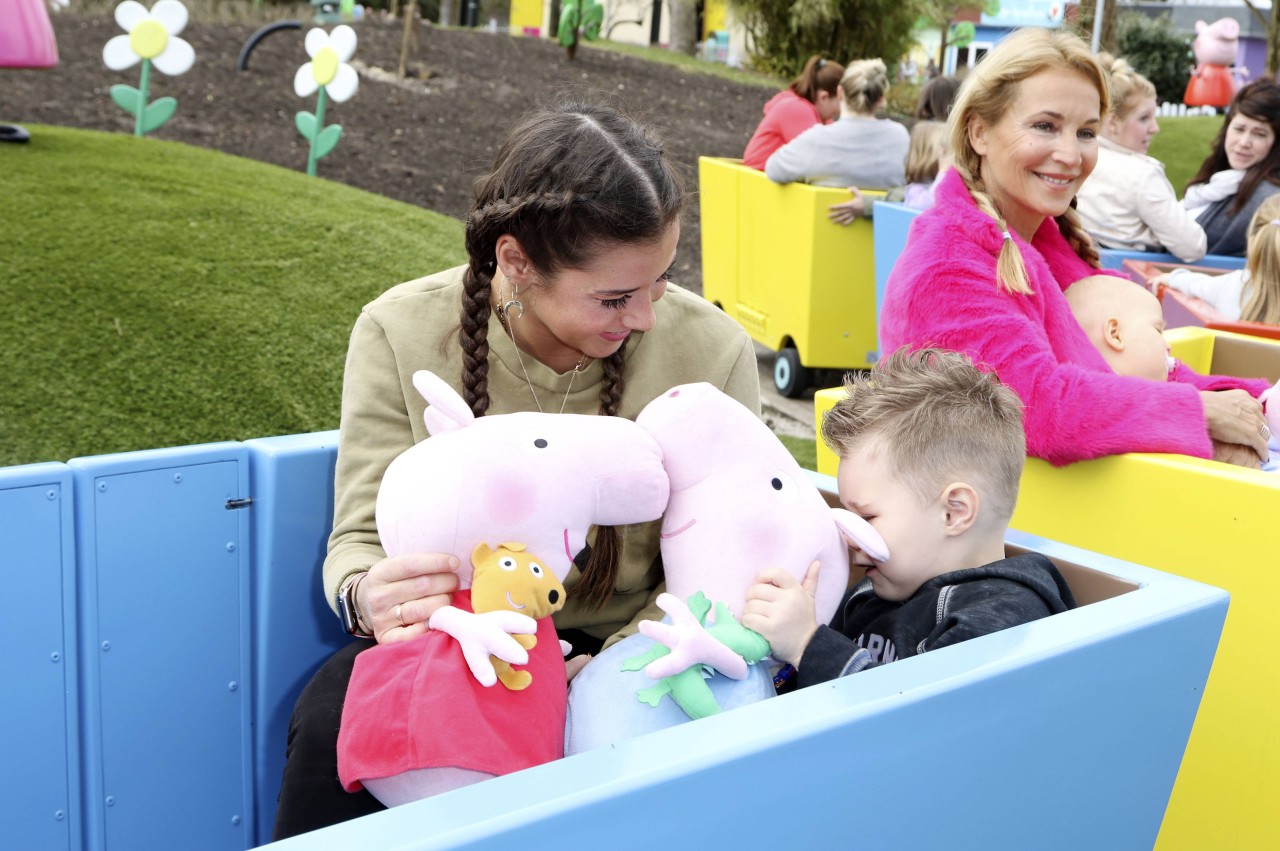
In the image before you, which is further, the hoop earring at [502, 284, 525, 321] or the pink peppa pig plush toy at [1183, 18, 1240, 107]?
the pink peppa pig plush toy at [1183, 18, 1240, 107]

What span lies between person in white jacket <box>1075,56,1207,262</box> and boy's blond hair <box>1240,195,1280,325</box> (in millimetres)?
870

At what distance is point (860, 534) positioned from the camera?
1.45m

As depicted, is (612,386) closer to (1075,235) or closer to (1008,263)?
(1008,263)

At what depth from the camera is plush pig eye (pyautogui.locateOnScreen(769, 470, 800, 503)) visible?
142 cm

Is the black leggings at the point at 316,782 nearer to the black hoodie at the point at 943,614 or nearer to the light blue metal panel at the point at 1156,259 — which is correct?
the black hoodie at the point at 943,614

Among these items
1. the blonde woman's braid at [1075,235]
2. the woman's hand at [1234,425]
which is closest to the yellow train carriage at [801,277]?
the blonde woman's braid at [1075,235]

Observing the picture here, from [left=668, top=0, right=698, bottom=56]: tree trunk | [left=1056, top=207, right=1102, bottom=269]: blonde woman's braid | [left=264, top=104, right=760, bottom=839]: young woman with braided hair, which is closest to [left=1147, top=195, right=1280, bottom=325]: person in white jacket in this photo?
[left=1056, top=207, right=1102, bottom=269]: blonde woman's braid

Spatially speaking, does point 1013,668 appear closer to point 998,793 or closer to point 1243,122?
point 998,793

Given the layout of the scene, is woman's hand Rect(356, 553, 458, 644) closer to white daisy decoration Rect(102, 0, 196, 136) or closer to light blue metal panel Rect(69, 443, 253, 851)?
light blue metal panel Rect(69, 443, 253, 851)

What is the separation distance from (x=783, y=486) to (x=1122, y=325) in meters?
1.15

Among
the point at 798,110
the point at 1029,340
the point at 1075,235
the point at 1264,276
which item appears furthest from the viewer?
the point at 798,110

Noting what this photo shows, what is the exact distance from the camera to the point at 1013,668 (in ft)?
3.73

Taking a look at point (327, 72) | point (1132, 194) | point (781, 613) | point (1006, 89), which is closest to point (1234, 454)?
point (1006, 89)

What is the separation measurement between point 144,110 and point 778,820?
20.5 feet
